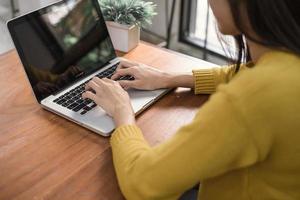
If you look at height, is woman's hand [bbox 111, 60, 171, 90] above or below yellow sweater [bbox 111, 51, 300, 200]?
below

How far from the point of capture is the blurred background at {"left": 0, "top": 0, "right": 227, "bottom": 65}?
77.0 inches

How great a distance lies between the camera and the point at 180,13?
6.44 feet

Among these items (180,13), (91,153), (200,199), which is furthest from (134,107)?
(180,13)

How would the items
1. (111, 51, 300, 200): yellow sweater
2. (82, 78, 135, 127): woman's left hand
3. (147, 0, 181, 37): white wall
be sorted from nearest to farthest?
(111, 51, 300, 200): yellow sweater < (82, 78, 135, 127): woman's left hand < (147, 0, 181, 37): white wall

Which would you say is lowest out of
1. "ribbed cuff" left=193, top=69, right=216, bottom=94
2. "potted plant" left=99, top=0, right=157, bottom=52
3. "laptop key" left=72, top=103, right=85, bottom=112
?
"ribbed cuff" left=193, top=69, right=216, bottom=94

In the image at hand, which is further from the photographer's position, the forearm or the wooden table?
the forearm

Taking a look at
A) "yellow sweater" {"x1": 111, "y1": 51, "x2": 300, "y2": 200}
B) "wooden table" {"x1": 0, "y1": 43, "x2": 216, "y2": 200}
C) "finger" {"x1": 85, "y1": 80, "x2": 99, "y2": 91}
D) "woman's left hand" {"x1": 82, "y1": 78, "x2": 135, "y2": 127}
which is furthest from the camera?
"finger" {"x1": 85, "y1": 80, "x2": 99, "y2": 91}

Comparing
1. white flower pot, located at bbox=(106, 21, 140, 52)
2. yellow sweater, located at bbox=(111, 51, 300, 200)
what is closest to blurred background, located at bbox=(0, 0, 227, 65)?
white flower pot, located at bbox=(106, 21, 140, 52)

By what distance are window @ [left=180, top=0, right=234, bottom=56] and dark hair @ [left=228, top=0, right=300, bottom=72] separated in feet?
4.24

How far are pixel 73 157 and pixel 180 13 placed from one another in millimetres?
1256

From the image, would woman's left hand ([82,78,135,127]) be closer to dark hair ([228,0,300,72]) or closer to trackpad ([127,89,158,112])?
trackpad ([127,89,158,112])

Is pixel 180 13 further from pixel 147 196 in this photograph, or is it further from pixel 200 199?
pixel 147 196

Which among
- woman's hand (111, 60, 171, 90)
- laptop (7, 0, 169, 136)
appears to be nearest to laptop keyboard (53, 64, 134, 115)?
laptop (7, 0, 169, 136)

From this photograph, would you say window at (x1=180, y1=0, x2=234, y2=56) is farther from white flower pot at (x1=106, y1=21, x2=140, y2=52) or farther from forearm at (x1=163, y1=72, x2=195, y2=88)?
forearm at (x1=163, y1=72, x2=195, y2=88)
